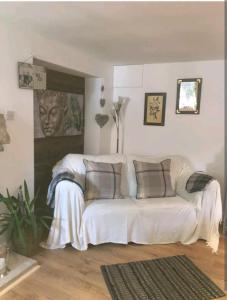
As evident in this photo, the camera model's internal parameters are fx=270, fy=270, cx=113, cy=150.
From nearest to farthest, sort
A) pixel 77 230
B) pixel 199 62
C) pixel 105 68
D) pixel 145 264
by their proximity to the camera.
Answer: pixel 145 264 → pixel 77 230 → pixel 199 62 → pixel 105 68

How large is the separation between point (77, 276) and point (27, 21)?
7.39 ft

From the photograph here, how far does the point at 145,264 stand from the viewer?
2516 millimetres

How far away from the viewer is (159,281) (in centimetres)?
227

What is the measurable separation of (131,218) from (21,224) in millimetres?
1069

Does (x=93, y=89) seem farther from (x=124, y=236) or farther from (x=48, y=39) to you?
(x=124, y=236)

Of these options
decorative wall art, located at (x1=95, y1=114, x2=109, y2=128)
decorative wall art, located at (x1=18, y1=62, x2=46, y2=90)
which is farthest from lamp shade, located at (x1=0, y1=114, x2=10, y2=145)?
decorative wall art, located at (x1=95, y1=114, x2=109, y2=128)

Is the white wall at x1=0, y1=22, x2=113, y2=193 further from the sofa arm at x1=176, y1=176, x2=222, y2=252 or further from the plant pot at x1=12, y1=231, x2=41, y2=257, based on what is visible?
the sofa arm at x1=176, y1=176, x2=222, y2=252

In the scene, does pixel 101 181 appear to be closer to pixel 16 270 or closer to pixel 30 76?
pixel 16 270

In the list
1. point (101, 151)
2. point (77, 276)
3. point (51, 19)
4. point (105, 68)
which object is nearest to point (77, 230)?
point (77, 276)

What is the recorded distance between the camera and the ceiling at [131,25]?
6.55ft

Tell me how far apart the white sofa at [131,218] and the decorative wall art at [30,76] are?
0.93m

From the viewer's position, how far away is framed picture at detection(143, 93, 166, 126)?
151 inches

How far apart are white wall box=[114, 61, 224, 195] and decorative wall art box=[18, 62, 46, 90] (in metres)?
1.59

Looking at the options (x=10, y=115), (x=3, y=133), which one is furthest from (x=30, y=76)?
(x=3, y=133)
